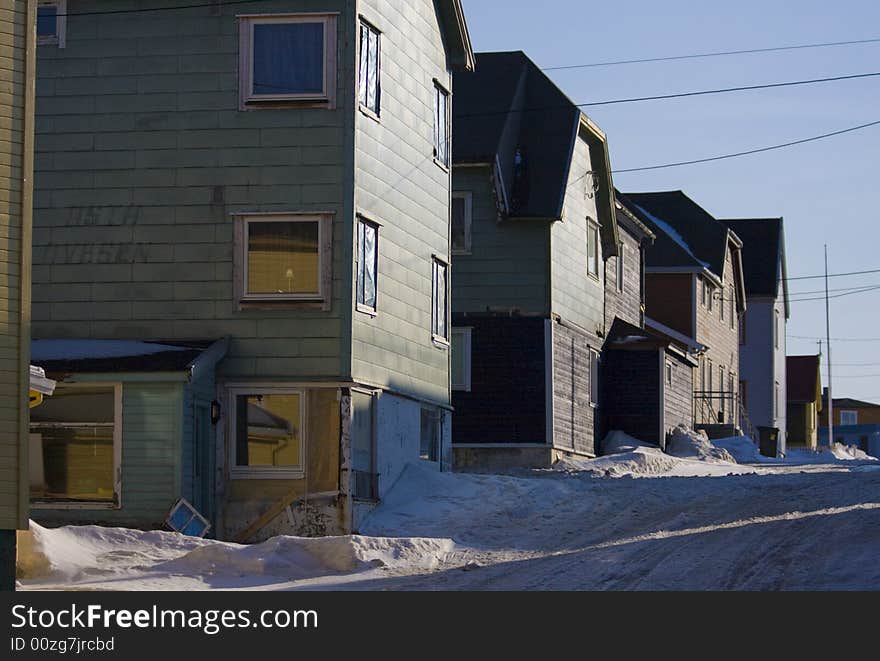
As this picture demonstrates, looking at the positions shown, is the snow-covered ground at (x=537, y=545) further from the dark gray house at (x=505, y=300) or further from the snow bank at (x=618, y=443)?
the snow bank at (x=618, y=443)

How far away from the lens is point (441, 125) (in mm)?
29922

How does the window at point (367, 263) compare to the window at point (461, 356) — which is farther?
the window at point (461, 356)

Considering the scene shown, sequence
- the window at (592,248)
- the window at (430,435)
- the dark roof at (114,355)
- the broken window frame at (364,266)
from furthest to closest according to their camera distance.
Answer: the window at (592,248) → the window at (430,435) → the broken window frame at (364,266) → the dark roof at (114,355)

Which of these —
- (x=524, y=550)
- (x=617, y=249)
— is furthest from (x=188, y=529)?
(x=617, y=249)

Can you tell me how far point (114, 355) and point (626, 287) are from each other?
76.7 feet

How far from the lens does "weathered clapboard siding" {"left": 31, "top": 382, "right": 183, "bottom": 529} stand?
2308 centimetres

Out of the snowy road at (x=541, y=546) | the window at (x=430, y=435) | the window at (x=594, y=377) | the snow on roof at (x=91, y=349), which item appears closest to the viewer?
the snowy road at (x=541, y=546)

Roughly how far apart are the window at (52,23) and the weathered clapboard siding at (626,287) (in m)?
19.7

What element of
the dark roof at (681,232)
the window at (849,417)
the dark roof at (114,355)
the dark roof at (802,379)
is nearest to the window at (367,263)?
the dark roof at (114,355)

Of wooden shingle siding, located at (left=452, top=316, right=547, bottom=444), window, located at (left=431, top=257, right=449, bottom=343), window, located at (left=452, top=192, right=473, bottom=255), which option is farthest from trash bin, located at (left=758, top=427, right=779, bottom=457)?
window, located at (left=431, top=257, right=449, bottom=343)

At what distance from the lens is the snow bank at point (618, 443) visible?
133ft

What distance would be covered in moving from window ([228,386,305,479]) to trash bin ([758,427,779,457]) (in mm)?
34971

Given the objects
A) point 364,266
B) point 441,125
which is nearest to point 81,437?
point 364,266
